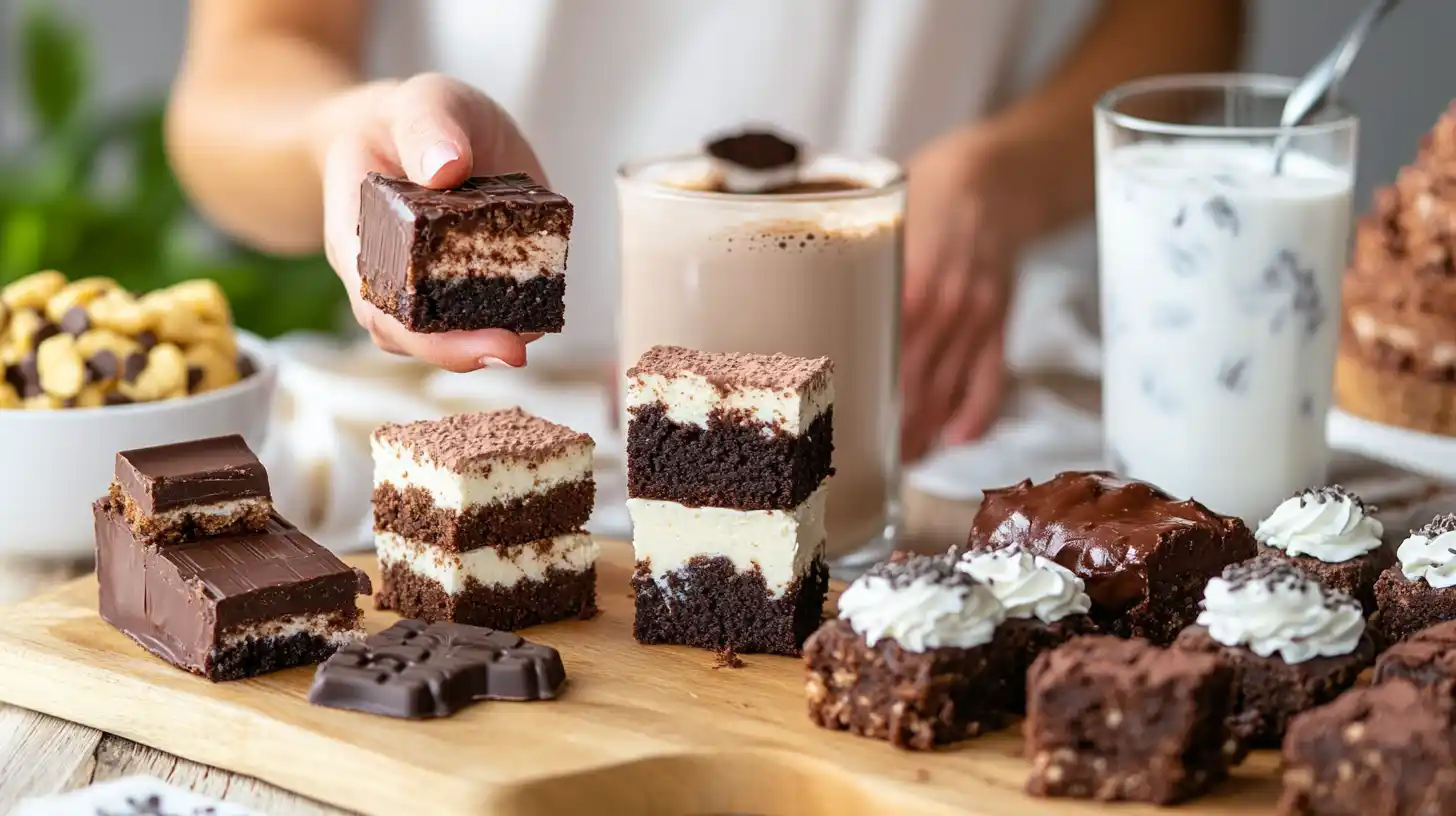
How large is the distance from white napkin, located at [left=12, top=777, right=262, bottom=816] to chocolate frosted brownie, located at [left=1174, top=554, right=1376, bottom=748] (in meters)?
1.30

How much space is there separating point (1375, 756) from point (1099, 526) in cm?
67

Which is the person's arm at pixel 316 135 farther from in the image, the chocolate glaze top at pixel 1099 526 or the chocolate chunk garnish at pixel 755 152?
the chocolate glaze top at pixel 1099 526

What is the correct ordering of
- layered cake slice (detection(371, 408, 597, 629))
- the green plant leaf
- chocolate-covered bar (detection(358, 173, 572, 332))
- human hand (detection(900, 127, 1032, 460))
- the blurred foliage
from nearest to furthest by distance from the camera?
chocolate-covered bar (detection(358, 173, 572, 332))
layered cake slice (detection(371, 408, 597, 629))
human hand (detection(900, 127, 1032, 460))
the blurred foliage
the green plant leaf

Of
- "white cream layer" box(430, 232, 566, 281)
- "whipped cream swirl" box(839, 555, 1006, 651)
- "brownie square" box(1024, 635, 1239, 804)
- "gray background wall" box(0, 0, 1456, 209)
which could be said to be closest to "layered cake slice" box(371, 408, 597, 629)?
"white cream layer" box(430, 232, 566, 281)

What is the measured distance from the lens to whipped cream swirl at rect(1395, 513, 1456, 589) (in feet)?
7.97

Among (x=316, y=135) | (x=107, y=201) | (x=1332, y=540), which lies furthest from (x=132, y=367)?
(x=107, y=201)

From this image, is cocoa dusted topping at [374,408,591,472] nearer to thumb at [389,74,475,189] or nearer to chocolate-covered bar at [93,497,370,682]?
chocolate-covered bar at [93,497,370,682]

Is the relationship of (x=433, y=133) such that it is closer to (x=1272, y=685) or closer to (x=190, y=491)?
(x=190, y=491)

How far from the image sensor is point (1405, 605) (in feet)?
8.05

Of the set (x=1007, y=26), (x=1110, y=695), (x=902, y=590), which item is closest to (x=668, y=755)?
(x=902, y=590)

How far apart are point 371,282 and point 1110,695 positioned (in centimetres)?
126

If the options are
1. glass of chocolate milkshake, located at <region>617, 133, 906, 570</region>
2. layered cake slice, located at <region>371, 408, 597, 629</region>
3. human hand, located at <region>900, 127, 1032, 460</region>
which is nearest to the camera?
layered cake slice, located at <region>371, 408, 597, 629</region>

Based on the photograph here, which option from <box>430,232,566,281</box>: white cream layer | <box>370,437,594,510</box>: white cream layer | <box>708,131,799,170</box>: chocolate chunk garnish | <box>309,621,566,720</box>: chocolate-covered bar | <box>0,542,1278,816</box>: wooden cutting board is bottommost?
<box>0,542,1278,816</box>: wooden cutting board

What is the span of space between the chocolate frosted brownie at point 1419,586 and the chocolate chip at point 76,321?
2.23m
